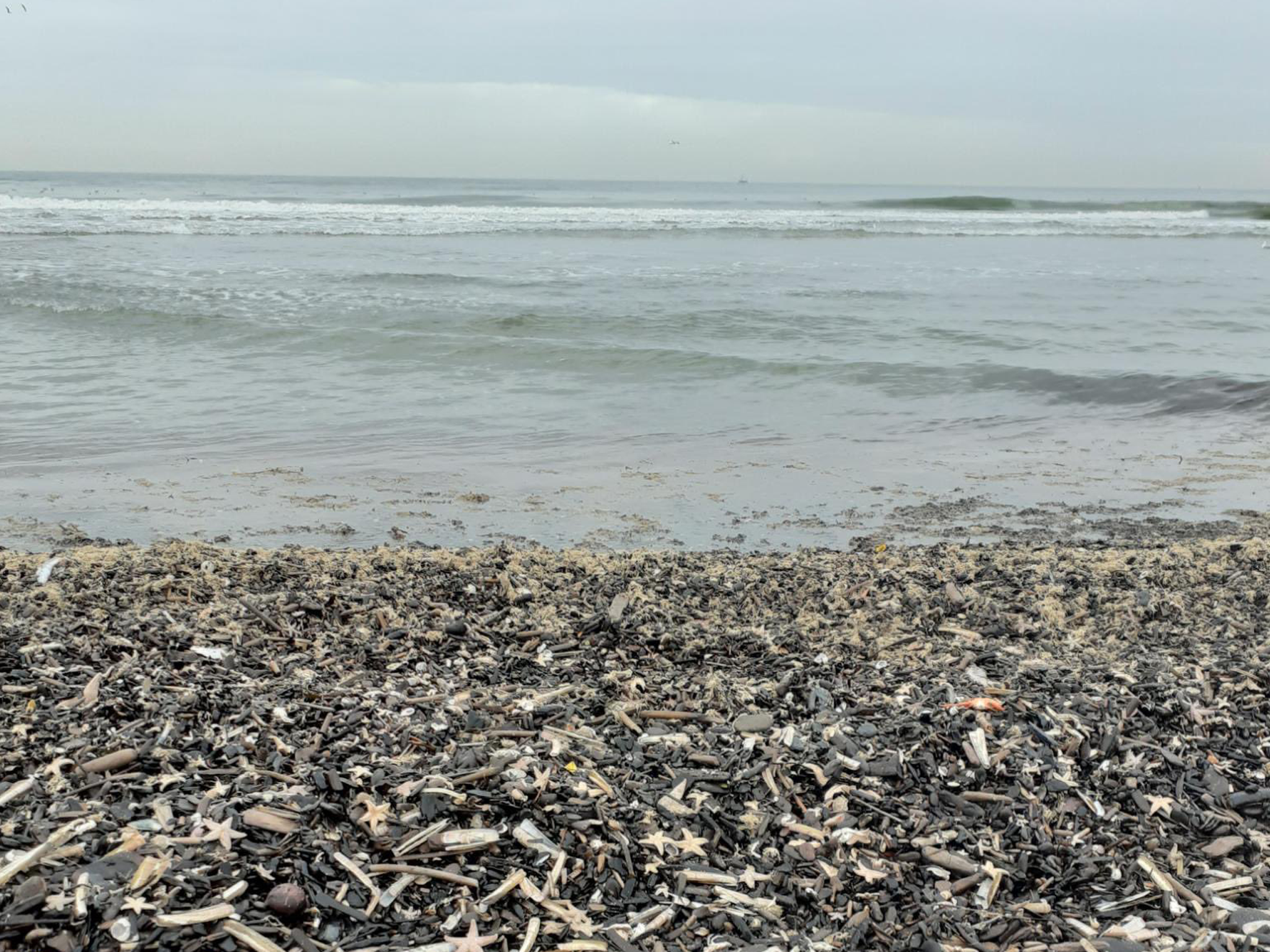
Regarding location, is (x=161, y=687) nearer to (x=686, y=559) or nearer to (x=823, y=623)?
(x=823, y=623)

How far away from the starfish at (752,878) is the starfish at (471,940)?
0.58 meters

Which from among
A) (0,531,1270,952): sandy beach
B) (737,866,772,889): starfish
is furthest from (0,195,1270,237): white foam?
(737,866,772,889): starfish

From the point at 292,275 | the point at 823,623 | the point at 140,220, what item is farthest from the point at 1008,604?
the point at 140,220

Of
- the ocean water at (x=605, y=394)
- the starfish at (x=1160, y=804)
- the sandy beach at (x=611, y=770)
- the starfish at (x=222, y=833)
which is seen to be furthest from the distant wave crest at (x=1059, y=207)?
the starfish at (x=222, y=833)

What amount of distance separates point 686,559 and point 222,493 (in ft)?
10.3

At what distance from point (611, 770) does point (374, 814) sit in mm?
619

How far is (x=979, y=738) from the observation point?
117 inches

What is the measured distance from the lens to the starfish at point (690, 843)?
2457 mm

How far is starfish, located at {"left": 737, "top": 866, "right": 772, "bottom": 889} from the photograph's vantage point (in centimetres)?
237

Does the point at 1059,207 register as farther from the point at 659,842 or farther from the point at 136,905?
the point at 136,905

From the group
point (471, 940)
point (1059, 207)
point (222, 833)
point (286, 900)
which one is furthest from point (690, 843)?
point (1059, 207)

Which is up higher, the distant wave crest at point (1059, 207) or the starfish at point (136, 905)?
the distant wave crest at point (1059, 207)

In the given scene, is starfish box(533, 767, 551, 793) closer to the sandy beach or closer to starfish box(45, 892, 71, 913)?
the sandy beach

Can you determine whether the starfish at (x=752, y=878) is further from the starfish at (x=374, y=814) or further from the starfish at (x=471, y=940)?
the starfish at (x=374, y=814)
